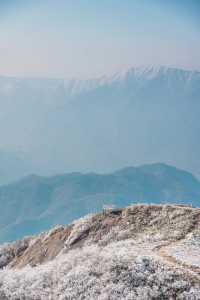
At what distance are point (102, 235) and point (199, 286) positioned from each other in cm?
1553

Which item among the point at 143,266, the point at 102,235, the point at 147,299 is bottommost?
the point at 147,299

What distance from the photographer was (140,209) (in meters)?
42.3

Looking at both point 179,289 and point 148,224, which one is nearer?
point 179,289

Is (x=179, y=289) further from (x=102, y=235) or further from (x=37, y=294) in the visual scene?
(x=102, y=235)

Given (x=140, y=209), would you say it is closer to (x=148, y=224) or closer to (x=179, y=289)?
(x=148, y=224)

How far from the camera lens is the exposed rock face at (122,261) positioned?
25.1 metres

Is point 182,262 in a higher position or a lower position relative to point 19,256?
lower

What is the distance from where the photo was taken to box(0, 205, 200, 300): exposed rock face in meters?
25.1

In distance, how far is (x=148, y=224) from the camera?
39.1 meters

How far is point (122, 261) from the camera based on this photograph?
27.2 meters

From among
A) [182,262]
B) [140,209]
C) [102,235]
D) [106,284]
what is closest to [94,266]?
[106,284]

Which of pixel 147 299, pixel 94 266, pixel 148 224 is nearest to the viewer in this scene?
pixel 147 299

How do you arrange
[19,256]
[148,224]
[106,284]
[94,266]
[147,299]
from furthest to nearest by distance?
[19,256]
[148,224]
[94,266]
[106,284]
[147,299]

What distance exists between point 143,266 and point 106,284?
6.11 ft
